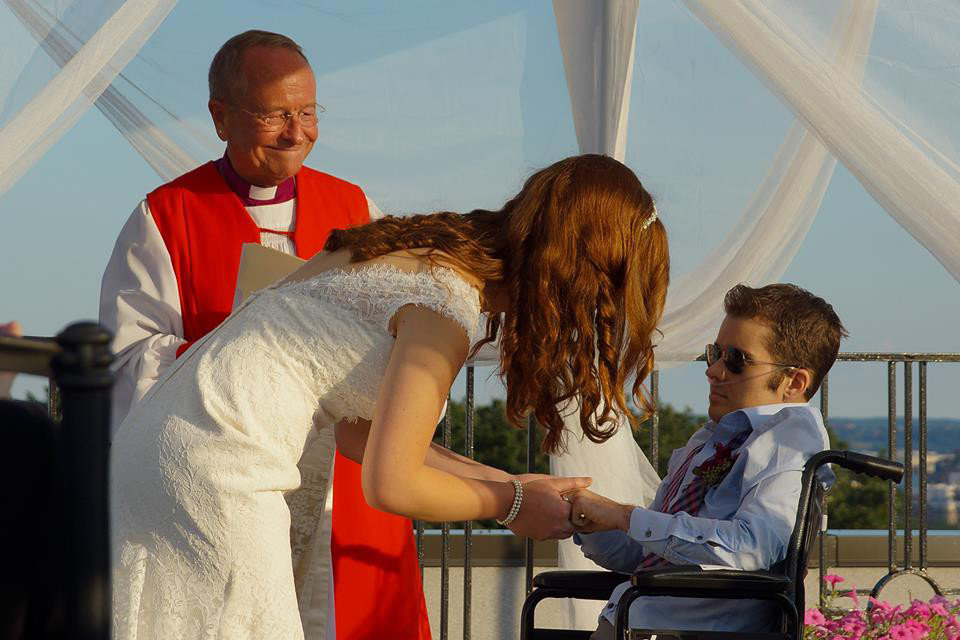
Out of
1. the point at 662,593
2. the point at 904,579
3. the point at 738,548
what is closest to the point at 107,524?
the point at 662,593

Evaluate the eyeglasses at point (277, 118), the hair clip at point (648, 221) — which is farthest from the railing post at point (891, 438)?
the hair clip at point (648, 221)


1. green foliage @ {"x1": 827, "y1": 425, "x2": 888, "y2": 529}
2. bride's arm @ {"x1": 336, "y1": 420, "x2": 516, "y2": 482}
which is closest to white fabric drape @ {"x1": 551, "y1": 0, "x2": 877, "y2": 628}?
bride's arm @ {"x1": 336, "y1": 420, "x2": 516, "y2": 482}

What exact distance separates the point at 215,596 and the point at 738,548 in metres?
1.15

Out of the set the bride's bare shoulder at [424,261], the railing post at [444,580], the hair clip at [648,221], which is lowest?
the railing post at [444,580]

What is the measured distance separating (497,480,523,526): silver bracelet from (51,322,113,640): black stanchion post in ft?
4.37

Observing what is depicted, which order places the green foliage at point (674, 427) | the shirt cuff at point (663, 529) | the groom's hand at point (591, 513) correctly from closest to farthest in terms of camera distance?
1. the groom's hand at point (591, 513)
2. the shirt cuff at point (663, 529)
3. the green foliage at point (674, 427)

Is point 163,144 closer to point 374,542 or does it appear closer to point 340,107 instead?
point 340,107

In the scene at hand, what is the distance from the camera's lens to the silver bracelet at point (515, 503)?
2422 mm

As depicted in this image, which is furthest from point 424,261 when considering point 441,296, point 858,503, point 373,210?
point 858,503

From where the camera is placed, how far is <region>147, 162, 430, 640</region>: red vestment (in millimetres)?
3152

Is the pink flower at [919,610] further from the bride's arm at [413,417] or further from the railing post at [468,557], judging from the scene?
the railing post at [468,557]

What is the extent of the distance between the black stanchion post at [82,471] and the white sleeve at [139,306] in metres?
2.06

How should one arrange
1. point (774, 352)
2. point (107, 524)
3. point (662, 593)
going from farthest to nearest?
point (774, 352) < point (662, 593) < point (107, 524)

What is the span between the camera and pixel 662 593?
2.50 m
